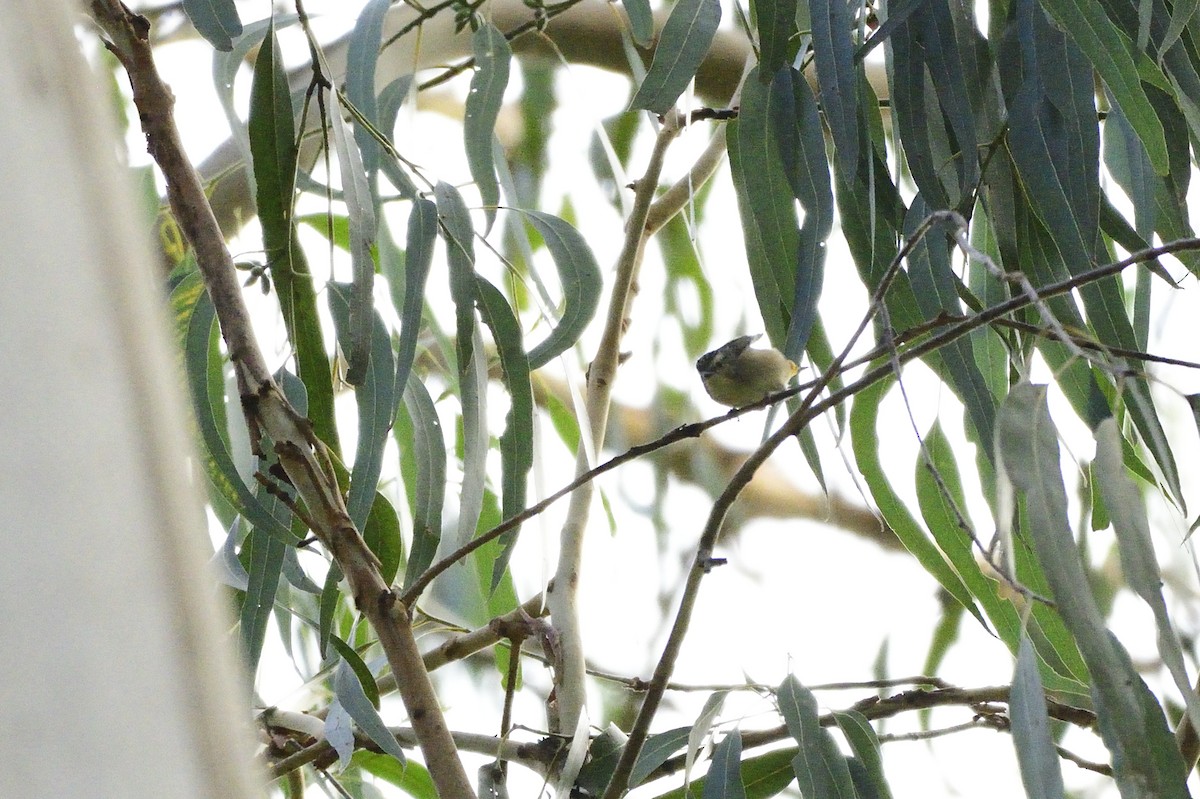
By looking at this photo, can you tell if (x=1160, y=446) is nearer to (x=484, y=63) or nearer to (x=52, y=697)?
(x=484, y=63)

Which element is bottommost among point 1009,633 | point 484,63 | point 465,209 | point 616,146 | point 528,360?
point 1009,633

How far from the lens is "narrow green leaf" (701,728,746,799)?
92 centimetres

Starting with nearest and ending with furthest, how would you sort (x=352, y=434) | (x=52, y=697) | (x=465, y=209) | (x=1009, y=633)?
(x=52, y=697)
(x=465, y=209)
(x=1009, y=633)
(x=352, y=434)

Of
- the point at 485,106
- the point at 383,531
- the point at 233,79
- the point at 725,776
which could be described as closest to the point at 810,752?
the point at 725,776

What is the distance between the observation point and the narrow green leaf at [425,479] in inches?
39.7

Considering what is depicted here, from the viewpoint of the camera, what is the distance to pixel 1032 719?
0.75m

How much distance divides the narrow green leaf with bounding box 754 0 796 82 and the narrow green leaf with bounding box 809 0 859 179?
0.02 metres

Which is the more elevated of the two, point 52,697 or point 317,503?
point 317,503

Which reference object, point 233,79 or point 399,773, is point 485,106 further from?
point 399,773

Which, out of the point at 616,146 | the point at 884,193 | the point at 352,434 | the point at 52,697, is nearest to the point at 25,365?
the point at 52,697

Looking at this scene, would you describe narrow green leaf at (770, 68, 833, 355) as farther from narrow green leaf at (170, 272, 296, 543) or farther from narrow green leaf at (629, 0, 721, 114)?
narrow green leaf at (170, 272, 296, 543)

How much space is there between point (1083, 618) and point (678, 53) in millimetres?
601

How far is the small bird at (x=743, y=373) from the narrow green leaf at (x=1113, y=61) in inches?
22.0

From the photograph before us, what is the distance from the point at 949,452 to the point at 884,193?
0.29 meters
